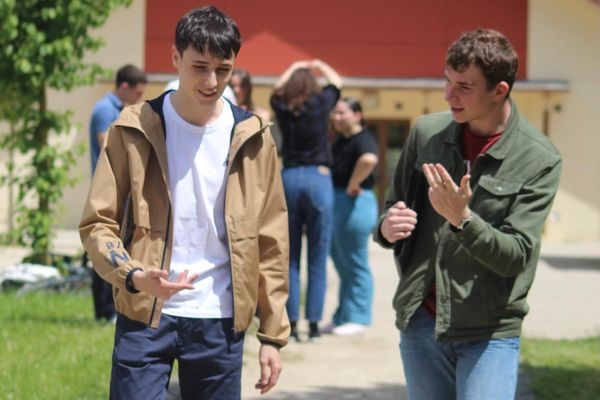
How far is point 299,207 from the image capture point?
348 inches

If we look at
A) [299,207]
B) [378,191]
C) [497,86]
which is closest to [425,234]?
[497,86]

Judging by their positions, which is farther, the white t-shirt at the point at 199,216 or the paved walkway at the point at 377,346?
the paved walkway at the point at 377,346

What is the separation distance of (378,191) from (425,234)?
20622 millimetres

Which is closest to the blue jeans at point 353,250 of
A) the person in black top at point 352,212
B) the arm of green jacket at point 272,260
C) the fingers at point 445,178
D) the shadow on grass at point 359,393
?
the person in black top at point 352,212

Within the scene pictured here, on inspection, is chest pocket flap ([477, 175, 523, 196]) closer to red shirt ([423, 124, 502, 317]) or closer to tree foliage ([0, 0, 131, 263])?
red shirt ([423, 124, 502, 317])

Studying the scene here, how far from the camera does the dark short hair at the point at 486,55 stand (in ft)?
13.1

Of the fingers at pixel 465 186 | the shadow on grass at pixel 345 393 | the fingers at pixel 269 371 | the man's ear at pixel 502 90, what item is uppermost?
the man's ear at pixel 502 90

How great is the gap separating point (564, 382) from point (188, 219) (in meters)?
4.46

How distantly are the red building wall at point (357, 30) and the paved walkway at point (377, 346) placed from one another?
885 cm

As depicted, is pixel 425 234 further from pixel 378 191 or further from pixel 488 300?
pixel 378 191

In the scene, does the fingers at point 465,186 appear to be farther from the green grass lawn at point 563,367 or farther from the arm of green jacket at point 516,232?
the green grass lawn at point 563,367

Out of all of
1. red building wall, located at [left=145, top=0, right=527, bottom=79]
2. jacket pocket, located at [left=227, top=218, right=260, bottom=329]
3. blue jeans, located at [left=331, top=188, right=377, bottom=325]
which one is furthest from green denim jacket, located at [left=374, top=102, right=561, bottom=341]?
red building wall, located at [left=145, top=0, right=527, bottom=79]

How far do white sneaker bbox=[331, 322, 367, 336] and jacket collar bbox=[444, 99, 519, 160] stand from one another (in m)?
5.48

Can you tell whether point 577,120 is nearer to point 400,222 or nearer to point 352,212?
point 352,212
